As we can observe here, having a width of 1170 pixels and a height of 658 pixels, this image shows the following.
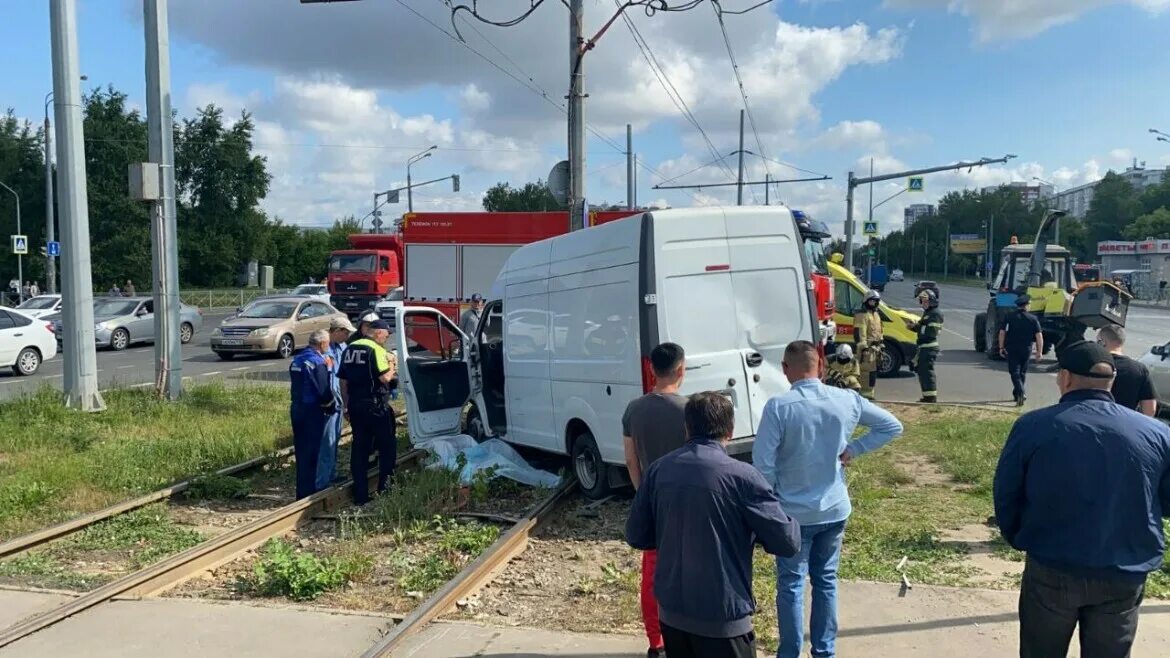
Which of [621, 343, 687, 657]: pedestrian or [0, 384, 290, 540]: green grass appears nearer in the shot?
[621, 343, 687, 657]: pedestrian

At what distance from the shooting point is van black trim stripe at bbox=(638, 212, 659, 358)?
22.2 ft

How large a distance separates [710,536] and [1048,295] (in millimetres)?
19271

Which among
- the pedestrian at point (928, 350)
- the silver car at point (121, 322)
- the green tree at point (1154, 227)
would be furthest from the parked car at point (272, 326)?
the green tree at point (1154, 227)

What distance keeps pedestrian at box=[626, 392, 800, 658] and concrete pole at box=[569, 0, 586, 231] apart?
1080 cm

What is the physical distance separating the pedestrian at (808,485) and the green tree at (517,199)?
3138 inches

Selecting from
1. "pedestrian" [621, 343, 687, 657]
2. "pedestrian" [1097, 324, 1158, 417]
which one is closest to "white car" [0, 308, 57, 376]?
"pedestrian" [621, 343, 687, 657]

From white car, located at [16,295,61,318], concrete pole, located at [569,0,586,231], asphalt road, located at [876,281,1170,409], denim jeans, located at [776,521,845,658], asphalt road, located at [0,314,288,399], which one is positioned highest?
concrete pole, located at [569,0,586,231]

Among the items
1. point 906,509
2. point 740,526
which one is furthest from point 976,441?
point 740,526

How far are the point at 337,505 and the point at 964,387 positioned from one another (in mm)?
12025

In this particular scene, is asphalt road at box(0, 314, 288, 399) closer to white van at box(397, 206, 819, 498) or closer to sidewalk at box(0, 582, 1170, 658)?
white van at box(397, 206, 819, 498)

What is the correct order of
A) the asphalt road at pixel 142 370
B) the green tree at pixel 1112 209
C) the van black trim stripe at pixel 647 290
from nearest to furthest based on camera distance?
1. the van black trim stripe at pixel 647 290
2. the asphalt road at pixel 142 370
3. the green tree at pixel 1112 209

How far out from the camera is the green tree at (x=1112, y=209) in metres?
101

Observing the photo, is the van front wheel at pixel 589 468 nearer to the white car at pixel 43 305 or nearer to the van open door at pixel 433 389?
the van open door at pixel 433 389

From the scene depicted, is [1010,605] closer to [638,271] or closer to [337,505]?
[638,271]
